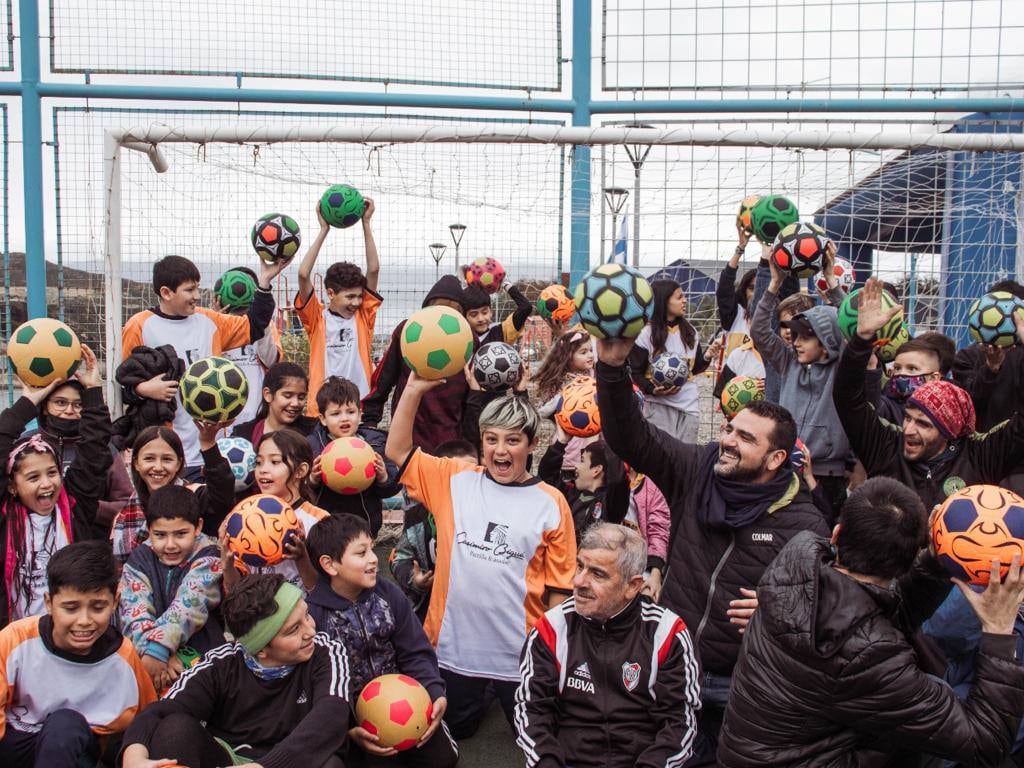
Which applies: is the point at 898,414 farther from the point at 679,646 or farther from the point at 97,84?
the point at 97,84

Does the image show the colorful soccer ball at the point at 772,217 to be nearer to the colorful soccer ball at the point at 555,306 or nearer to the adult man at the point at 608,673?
the colorful soccer ball at the point at 555,306

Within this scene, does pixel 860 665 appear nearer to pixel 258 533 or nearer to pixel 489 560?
Result: pixel 489 560

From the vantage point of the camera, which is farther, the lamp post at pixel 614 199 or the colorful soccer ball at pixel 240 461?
the lamp post at pixel 614 199

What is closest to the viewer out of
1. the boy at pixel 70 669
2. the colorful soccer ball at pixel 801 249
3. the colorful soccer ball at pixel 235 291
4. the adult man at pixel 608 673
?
the adult man at pixel 608 673

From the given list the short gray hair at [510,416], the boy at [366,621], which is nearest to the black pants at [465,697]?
the boy at [366,621]

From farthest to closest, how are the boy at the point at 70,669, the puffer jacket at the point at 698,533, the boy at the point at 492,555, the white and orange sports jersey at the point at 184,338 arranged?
the white and orange sports jersey at the point at 184,338, the boy at the point at 492,555, the puffer jacket at the point at 698,533, the boy at the point at 70,669

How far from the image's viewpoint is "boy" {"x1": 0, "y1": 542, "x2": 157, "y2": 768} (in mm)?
3479

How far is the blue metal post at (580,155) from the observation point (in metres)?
7.29

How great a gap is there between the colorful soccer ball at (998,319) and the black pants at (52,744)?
4.65 metres

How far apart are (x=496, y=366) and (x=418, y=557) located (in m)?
1.28

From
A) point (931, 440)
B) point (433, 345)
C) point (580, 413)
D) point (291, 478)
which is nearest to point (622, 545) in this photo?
point (433, 345)

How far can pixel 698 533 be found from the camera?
374 centimetres

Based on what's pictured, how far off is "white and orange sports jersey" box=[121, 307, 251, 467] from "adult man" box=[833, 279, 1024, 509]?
3.77m

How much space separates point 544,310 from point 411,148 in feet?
5.99
